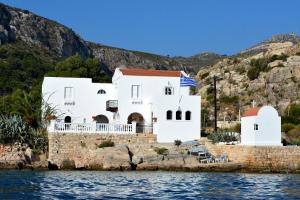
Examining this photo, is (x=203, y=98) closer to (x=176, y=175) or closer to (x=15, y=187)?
(x=176, y=175)

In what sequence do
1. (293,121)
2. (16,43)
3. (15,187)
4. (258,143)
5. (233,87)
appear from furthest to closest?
(16,43), (233,87), (293,121), (258,143), (15,187)

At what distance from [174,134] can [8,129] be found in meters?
15.8

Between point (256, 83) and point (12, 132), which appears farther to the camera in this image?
point (256, 83)

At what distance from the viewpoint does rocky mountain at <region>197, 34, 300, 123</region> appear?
84.2 m

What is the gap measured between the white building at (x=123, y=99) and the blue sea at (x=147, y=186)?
1201 centimetres

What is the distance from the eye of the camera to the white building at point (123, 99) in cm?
5475

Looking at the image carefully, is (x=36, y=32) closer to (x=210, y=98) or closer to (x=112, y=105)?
(x=210, y=98)

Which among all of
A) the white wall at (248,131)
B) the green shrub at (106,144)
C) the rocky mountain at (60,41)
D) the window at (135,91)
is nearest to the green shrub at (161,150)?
the green shrub at (106,144)

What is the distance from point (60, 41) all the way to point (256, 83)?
8237cm

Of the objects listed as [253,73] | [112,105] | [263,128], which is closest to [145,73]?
[112,105]

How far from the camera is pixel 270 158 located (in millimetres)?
47094

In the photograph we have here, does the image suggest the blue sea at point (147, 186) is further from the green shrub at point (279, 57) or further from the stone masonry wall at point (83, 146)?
the green shrub at point (279, 57)

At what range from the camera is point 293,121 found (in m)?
69.4

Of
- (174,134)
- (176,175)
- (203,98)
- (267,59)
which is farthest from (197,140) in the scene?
(267,59)
